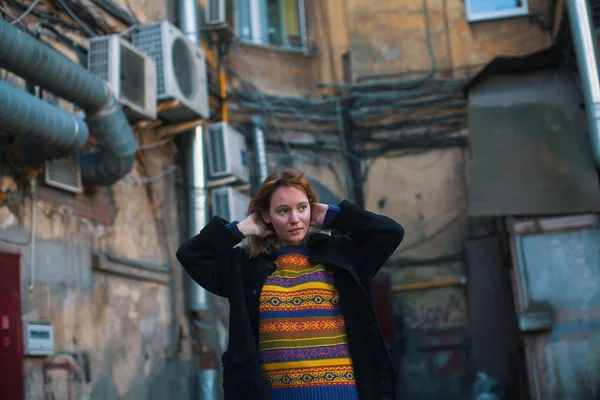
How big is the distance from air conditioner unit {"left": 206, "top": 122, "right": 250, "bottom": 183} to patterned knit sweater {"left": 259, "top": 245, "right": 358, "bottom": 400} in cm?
525

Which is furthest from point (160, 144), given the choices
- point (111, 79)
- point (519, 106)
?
point (519, 106)

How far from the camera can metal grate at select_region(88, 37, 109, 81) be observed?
20.5 feet

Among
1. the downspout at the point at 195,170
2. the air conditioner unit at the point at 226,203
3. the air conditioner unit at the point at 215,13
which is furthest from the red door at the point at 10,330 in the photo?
the air conditioner unit at the point at 215,13

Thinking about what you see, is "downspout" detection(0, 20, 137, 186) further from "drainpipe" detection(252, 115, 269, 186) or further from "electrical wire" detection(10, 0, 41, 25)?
"drainpipe" detection(252, 115, 269, 186)

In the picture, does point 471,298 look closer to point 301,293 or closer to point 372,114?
point 372,114

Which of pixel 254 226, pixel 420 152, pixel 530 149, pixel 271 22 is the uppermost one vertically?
pixel 271 22

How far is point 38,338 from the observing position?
5.23 m

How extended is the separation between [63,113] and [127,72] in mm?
1498

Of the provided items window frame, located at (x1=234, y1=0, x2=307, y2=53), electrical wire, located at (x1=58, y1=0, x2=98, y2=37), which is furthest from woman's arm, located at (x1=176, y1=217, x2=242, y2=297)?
window frame, located at (x1=234, y1=0, x2=307, y2=53)

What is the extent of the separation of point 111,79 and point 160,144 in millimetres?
1570

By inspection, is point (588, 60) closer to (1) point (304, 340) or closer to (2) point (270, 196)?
(2) point (270, 196)

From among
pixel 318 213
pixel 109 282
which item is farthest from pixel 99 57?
pixel 318 213

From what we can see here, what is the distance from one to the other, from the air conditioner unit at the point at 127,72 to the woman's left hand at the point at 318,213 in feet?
11.5

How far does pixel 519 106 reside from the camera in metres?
8.19
